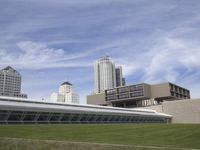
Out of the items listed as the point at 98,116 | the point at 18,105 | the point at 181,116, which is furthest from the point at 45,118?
the point at 181,116

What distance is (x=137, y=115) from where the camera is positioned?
93.2 metres

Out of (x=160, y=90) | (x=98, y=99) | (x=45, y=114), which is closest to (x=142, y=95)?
(x=160, y=90)

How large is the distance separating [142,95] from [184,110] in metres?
28.0

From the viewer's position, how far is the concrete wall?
397 feet

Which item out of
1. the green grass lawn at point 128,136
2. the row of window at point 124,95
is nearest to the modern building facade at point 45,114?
the green grass lawn at point 128,136

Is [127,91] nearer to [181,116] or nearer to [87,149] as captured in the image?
[181,116]

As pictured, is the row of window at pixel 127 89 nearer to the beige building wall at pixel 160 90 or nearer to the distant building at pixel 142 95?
the distant building at pixel 142 95

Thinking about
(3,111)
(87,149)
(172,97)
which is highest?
(172,97)

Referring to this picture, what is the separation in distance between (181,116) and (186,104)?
5.80m

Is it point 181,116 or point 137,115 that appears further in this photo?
point 181,116

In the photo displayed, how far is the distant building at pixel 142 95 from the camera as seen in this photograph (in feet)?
484

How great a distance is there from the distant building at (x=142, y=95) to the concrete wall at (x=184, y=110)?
1742cm

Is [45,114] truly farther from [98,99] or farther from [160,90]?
[98,99]

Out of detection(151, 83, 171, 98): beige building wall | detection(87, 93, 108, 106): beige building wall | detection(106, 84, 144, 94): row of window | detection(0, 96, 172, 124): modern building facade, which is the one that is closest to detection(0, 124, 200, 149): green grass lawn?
detection(0, 96, 172, 124): modern building facade
